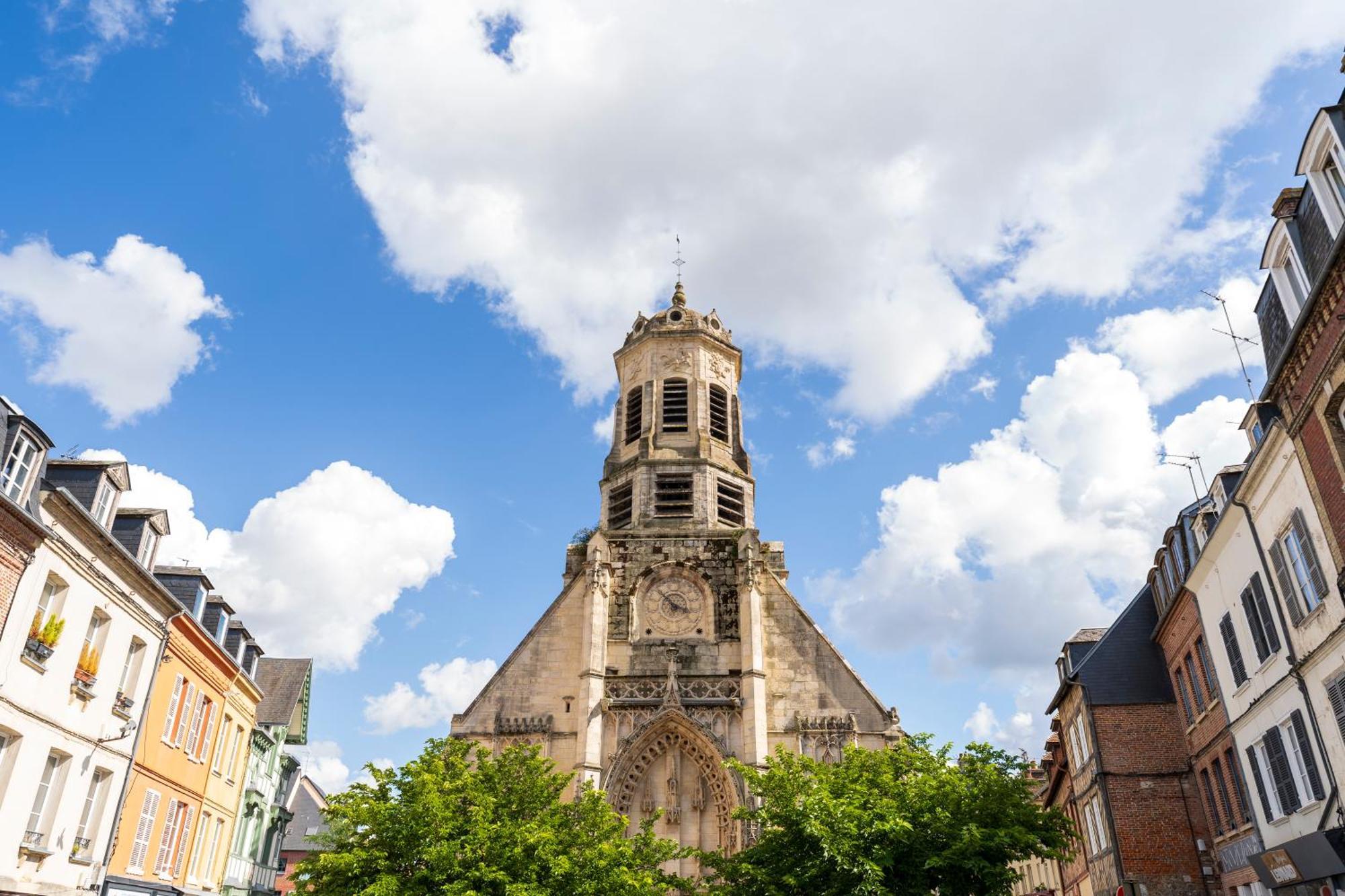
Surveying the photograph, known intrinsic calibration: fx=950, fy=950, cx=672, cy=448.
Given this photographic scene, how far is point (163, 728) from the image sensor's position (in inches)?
764

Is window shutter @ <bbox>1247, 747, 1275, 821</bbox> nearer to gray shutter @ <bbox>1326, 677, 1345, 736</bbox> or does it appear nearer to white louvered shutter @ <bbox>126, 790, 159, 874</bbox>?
gray shutter @ <bbox>1326, 677, 1345, 736</bbox>

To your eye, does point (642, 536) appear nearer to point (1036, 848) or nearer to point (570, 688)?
point (570, 688)

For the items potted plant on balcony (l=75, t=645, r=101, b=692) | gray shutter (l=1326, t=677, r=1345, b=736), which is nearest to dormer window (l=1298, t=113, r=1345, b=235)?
gray shutter (l=1326, t=677, r=1345, b=736)

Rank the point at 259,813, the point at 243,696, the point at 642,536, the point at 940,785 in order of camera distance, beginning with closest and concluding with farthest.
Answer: the point at 940,785 → the point at 243,696 → the point at 259,813 → the point at 642,536

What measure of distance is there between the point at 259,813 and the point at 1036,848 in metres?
21.8

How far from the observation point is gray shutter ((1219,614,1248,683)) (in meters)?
16.4

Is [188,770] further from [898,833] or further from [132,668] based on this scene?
[898,833]

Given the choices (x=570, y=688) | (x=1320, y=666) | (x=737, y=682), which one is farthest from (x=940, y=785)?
(x=570, y=688)

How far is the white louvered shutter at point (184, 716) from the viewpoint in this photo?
2023cm

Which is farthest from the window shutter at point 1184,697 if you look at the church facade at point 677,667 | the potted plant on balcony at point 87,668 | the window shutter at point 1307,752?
the potted plant on balcony at point 87,668

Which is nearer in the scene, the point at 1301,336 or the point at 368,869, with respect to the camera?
the point at 1301,336

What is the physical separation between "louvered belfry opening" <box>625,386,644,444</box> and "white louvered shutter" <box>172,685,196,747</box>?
58.8 feet

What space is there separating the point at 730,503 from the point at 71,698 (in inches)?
844

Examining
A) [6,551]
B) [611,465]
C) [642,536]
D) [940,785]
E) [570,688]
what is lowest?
[940,785]
